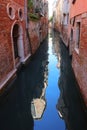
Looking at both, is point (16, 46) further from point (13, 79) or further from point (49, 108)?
point (49, 108)

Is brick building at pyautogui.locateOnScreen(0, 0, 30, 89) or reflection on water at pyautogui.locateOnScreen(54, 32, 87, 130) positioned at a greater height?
brick building at pyautogui.locateOnScreen(0, 0, 30, 89)

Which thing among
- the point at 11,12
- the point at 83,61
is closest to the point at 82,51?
the point at 83,61

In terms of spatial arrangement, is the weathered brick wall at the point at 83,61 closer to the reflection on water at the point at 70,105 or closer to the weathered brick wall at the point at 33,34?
the reflection on water at the point at 70,105

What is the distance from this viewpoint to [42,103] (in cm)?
670

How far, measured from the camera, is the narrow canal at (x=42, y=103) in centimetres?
542

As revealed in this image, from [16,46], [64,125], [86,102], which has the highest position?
[16,46]

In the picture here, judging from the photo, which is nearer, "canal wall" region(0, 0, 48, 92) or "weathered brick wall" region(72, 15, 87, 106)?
"weathered brick wall" region(72, 15, 87, 106)

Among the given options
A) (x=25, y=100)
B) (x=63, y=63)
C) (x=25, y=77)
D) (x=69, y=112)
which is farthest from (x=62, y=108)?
(x=63, y=63)

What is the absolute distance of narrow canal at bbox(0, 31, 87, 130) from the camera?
5418 mm

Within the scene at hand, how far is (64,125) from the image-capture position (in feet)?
17.6

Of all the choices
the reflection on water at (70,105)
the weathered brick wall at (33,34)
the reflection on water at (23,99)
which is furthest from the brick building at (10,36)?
the reflection on water at (70,105)

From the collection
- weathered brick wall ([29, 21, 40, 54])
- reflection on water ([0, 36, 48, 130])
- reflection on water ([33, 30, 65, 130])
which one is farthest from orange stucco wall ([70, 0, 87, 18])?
weathered brick wall ([29, 21, 40, 54])

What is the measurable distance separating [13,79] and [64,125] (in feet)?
12.3

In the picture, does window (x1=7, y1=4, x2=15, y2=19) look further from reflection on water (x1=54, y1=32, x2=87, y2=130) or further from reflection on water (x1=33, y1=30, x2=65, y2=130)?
reflection on water (x1=54, y1=32, x2=87, y2=130)
